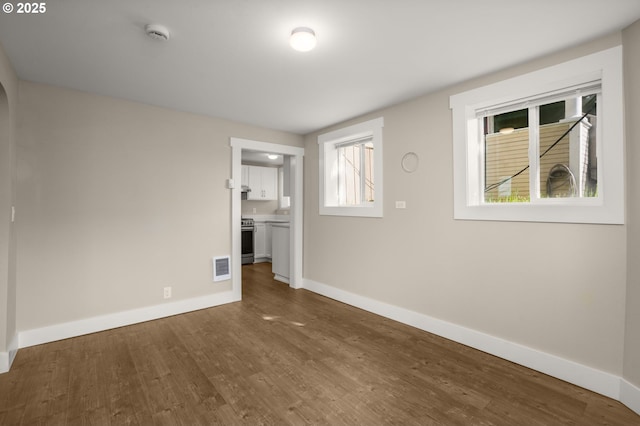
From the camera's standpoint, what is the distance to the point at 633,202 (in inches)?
77.4

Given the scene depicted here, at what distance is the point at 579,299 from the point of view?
7.32 ft

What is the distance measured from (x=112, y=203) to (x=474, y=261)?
3.76 metres

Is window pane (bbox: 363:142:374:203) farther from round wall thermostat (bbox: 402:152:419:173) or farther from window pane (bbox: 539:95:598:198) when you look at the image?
window pane (bbox: 539:95:598:198)

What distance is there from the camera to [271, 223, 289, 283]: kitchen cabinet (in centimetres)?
529

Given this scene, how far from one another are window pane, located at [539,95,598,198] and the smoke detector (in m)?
2.97

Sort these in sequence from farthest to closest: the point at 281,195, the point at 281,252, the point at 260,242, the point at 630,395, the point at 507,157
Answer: the point at 281,195 < the point at 260,242 < the point at 281,252 < the point at 507,157 < the point at 630,395

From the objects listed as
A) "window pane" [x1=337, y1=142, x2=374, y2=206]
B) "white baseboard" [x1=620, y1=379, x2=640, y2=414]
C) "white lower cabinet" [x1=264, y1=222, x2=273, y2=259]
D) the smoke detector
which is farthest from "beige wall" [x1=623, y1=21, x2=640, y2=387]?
"white lower cabinet" [x1=264, y1=222, x2=273, y2=259]

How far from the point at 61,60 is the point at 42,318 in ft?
7.74

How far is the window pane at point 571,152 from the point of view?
2299mm

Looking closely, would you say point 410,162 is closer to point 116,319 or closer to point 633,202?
point 633,202

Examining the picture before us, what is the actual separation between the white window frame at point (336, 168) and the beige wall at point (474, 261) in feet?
0.35

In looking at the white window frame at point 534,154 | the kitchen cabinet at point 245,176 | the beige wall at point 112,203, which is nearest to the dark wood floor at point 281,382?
the beige wall at point 112,203

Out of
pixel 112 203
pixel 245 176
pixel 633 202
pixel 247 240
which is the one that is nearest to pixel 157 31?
pixel 112 203

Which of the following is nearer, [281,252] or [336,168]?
[336,168]
